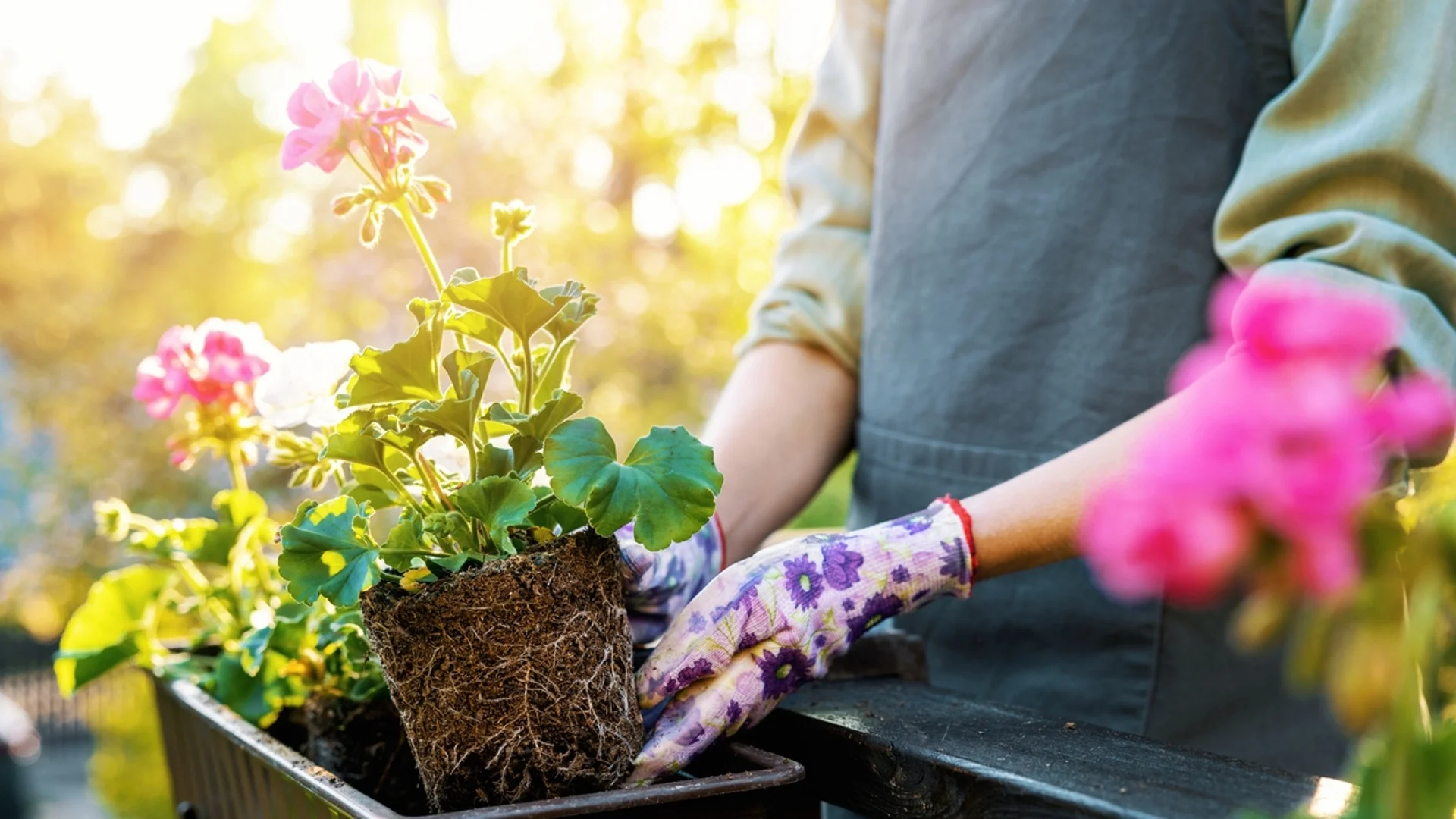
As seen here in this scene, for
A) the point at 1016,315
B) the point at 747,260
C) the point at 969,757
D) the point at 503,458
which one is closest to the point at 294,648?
the point at 503,458

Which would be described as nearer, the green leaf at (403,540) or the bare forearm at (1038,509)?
the green leaf at (403,540)

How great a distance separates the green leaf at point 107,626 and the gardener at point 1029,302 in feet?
1.94

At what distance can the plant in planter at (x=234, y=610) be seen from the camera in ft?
3.51

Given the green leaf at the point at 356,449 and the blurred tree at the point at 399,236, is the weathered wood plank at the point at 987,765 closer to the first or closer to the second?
the green leaf at the point at 356,449

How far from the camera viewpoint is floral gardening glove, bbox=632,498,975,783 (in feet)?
2.89

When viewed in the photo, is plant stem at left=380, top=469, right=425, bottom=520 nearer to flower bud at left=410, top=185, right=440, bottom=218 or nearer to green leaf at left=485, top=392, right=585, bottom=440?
green leaf at left=485, top=392, right=585, bottom=440

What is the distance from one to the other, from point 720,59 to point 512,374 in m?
8.54

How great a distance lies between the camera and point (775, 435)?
1.46 meters

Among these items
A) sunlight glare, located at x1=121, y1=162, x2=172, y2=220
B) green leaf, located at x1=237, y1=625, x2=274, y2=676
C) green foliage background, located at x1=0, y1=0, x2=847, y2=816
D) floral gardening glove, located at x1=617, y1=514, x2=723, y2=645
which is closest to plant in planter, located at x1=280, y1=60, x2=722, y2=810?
floral gardening glove, located at x1=617, y1=514, x2=723, y2=645

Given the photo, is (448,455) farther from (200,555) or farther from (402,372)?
(200,555)

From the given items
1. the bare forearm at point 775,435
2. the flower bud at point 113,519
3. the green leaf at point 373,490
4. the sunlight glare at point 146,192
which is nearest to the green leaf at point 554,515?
the green leaf at point 373,490

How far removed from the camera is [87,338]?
10.7 meters

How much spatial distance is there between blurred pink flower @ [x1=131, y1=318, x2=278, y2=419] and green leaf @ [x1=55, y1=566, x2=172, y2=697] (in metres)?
0.20

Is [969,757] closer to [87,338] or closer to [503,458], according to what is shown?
[503,458]
